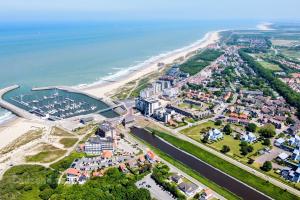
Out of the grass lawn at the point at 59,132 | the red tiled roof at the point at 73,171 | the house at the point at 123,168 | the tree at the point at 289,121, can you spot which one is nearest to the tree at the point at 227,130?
the tree at the point at 289,121

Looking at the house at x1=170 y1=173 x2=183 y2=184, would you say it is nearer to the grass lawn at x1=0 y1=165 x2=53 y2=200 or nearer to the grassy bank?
the grassy bank

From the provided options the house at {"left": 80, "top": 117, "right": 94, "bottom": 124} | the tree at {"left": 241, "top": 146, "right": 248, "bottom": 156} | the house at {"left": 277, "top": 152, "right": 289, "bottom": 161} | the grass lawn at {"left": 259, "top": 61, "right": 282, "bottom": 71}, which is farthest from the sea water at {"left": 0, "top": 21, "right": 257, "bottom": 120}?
the house at {"left": 277, "top": 152, "right": 289, "bottom": 161}

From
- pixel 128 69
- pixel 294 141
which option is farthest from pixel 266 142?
pixel 128 69

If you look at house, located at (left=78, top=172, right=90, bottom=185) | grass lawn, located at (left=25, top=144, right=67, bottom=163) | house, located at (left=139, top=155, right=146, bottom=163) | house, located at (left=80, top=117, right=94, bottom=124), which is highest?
house, located at (left=78, top=172, right=90, bottom=185)

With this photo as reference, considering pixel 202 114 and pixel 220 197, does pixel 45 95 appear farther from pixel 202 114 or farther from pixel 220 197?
pixel 220 197

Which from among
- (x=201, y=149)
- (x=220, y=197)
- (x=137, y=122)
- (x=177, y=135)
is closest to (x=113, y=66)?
(x=137, y=122)
